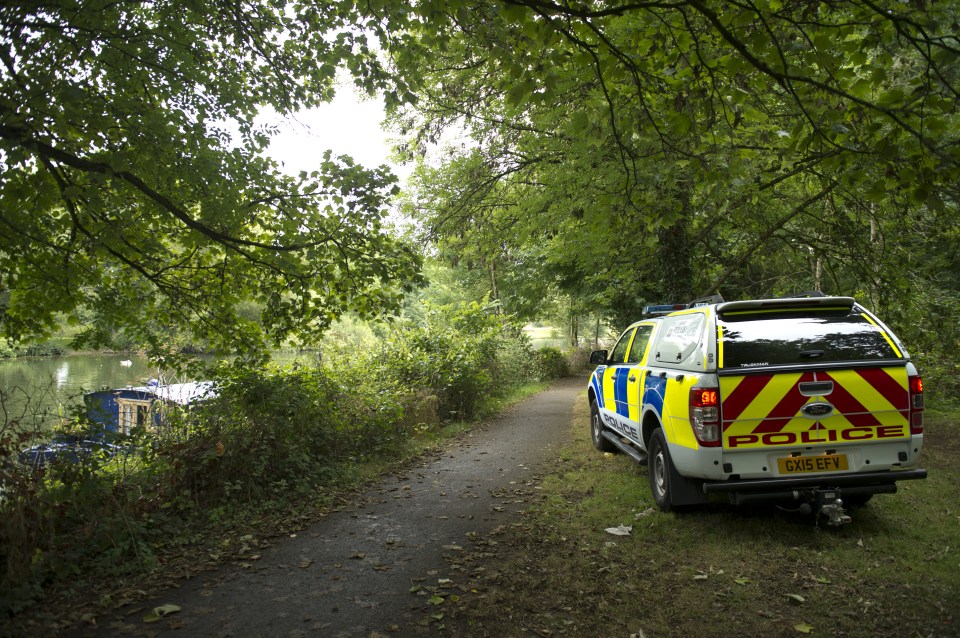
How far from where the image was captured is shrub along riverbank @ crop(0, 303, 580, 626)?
13.8 ft

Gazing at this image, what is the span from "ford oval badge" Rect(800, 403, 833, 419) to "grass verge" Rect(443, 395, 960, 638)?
3.56 ft

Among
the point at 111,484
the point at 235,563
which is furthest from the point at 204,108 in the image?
the point at 235,563

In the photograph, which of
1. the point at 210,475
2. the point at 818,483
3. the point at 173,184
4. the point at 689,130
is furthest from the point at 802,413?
the point at 173,184

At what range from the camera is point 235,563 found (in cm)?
471

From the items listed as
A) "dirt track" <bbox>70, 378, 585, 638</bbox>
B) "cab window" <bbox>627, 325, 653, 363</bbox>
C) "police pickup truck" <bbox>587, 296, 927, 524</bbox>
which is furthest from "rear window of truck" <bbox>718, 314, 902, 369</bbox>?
"dirt track" <bbox>70, 378, 585, 638</bbox>

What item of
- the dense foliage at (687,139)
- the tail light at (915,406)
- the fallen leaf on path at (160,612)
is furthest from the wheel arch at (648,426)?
the fallen leaf on path at (160,612)

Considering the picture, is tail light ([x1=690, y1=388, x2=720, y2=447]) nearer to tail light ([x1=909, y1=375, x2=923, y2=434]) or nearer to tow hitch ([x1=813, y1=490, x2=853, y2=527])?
tow hitch ([x1=813, y1=490, x2=853, y2=527])

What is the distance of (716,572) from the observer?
4316 mm

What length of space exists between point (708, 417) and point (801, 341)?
1.11 meters

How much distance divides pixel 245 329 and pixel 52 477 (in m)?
3.30

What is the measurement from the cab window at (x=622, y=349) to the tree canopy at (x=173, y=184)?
311cm

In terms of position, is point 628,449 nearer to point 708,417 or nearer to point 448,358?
point 708,417

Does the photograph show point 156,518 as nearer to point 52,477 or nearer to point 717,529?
A: point 52,477

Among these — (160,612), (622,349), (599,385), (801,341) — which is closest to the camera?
(160,612)
